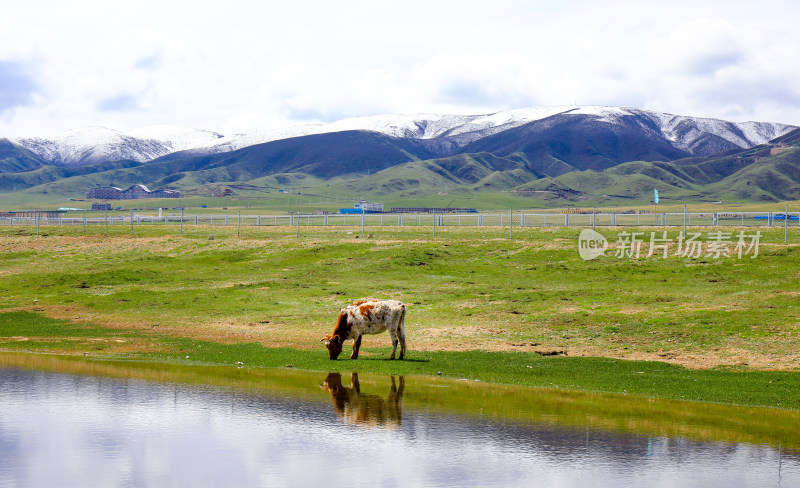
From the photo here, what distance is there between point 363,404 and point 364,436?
2.98 metres

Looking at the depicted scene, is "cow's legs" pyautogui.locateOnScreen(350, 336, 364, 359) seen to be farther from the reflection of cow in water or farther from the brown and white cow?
the reflection of cow in water

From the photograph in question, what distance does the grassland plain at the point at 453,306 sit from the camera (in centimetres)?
→ 2345

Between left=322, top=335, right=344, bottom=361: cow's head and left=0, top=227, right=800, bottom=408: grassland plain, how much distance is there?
0.44 metres

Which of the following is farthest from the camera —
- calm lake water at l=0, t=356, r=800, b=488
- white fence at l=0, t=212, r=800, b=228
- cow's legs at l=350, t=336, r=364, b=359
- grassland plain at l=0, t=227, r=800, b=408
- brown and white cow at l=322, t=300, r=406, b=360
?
white fence at l=0, t=212, r=800, b=228

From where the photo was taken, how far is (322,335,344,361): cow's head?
2430 centimetres

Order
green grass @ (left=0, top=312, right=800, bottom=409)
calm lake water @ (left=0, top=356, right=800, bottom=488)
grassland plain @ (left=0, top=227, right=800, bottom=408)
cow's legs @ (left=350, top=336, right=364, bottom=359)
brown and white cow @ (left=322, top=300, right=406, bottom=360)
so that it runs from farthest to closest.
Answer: cow's legs @ (left=350, top=336, right=364, bottom=359) < brown and white cow @ (left=322, top=300, right=406, bottom=360) < grassland plain @ (left=0, top=227, right=800, bottom=408) < green grass @ (left=0, top=312, right=800, bottom=409) < calm lake water @ (left=0, top=356, right=800, bottom=488)

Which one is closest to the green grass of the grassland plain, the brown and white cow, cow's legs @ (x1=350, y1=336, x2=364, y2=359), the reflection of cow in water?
the grassland plain

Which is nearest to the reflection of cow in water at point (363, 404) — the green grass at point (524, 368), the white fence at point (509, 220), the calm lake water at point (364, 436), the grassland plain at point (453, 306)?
the calm lake water at point (364, 436)

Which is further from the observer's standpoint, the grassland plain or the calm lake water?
the grassland plain

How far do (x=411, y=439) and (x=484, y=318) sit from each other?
1852cm

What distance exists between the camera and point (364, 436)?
15.2 metres

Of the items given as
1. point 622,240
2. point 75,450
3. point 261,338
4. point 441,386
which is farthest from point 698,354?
point 622,240

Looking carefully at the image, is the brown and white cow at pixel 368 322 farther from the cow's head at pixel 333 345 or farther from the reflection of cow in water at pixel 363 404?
the reflection of cow in water at pixel 363 404

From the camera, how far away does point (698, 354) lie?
979 inches
